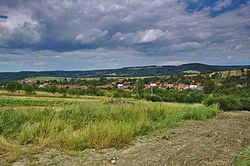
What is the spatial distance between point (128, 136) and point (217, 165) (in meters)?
3.02

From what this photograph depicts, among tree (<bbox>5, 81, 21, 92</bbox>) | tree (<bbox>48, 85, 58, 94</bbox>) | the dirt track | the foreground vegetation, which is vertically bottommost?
tree (<bbox>48, 85, 58, 94</bbox>)

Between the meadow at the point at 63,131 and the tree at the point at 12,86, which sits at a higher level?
the meadow at the point at 63,131

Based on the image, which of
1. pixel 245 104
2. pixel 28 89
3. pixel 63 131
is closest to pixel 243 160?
pixel 63 131

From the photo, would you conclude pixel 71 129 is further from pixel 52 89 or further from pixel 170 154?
pixel 52 89

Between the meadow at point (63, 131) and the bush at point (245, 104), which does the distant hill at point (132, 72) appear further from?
the meadow at point (63, 131)

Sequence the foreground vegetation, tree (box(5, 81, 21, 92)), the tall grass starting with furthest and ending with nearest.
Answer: tree (box(5, 81, 21, 92)) → the tall grass → the foreground vegetation

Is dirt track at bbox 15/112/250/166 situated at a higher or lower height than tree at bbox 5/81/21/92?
higher

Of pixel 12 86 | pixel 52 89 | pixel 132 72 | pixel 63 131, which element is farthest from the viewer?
pixel 132 72

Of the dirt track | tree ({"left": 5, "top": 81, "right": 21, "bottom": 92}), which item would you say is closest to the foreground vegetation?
the dirt track

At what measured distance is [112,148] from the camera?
6547 mm

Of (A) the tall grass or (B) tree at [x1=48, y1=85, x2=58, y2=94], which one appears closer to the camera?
(A) the tall grass

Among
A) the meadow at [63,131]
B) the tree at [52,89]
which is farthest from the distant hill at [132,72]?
the meadow at [63,131]

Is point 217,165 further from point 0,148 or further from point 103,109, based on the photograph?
point 103,109

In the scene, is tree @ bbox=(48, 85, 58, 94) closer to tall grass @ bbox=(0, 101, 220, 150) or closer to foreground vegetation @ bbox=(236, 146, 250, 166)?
tall grass @ bbox=(0, 101, 220, 150)
